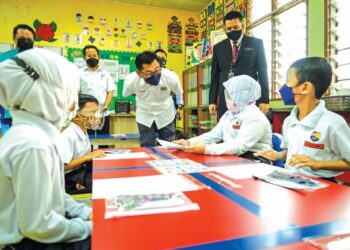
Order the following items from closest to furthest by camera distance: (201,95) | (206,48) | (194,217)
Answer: (194,217)
(206,48)
(201,95)

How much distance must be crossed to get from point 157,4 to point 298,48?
334cm

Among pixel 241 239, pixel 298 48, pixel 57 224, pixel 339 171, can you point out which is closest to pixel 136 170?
pixel 57 224

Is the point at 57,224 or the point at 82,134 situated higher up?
the point at 82,134

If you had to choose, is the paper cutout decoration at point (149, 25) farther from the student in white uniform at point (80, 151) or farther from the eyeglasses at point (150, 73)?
the student in white uniform at point (80, 151)

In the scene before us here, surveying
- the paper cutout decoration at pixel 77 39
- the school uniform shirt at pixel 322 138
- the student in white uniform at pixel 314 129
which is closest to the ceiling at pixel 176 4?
the paper cutout decoration at pixel 77 39

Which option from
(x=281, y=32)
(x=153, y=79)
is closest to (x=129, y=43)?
(x=281, y=32)

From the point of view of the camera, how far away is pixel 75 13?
17.9 feet

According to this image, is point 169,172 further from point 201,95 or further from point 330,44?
point 201,95

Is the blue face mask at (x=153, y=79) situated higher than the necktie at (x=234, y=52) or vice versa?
the necktie at (x=234, y=52)

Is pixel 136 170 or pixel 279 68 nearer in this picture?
pixel 136 170

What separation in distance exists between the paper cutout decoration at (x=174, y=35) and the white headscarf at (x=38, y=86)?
17.7ft

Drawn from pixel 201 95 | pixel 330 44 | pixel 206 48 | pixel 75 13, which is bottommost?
pixel 201 95

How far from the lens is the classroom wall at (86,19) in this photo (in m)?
5.09

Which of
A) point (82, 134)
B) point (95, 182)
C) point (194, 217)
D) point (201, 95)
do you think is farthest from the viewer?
point (201, 95)
